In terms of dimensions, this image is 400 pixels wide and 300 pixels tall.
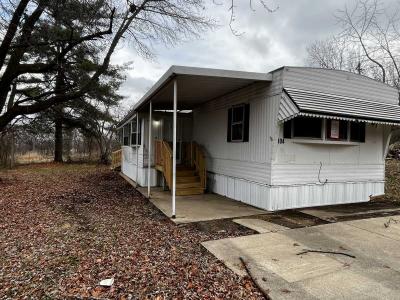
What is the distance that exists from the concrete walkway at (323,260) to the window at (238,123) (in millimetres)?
3115

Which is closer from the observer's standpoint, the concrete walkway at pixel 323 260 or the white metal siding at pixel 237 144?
the concrete walkway at pixel 323 260

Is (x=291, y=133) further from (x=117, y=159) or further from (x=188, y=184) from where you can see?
(x=117, y=159)

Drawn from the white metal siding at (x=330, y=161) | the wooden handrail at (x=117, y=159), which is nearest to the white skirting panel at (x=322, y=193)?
the white metal siding at (x=330, y=161)

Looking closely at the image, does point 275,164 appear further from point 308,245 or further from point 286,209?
point 308,245

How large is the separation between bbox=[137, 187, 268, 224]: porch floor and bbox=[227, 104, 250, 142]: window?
1624mm

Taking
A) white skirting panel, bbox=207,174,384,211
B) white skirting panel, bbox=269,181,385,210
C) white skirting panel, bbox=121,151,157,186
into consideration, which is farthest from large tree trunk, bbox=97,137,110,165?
white skirting panel, bbox=269,181,385,210

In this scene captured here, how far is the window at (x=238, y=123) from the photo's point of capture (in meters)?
7.56

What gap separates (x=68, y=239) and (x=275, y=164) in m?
4.15

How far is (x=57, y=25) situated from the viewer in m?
10.3

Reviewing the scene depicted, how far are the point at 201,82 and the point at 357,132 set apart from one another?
12.9 feet

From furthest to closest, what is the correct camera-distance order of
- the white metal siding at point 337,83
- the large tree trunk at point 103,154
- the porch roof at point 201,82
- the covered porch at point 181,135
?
the large tree trunk at point 103,154, the white metal siding at point 337,83, the covered porch at point 181,135, the porch roof at point 201,82

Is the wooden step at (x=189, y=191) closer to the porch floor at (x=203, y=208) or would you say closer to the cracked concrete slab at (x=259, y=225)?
the porch floor at (x=203, y=208)

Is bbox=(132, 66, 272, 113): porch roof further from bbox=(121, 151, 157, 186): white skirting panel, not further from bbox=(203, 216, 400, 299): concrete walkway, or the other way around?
bbox=(203, 216, 400, 299): concrete walkway

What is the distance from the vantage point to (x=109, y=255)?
165 inches
